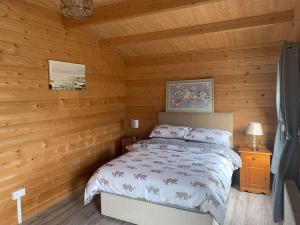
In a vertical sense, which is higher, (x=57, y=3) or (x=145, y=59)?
(x=57, y=3)

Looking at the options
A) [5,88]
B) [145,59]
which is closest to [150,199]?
[5,88]

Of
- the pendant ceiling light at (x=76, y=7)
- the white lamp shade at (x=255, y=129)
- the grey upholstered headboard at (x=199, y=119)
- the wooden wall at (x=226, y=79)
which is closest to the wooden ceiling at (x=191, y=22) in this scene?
the wooden wall at (x=226, y=79)

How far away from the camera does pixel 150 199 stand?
2.50 m

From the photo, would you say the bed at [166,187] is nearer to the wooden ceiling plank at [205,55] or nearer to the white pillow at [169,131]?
the white pillow at [169,131]

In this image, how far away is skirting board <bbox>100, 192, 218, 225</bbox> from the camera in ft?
7.75

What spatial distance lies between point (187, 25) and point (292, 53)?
4.92 ft

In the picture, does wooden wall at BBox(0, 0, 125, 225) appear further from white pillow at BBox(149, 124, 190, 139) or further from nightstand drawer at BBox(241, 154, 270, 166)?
nightstand drawer at BBox(241, 154, 270, 166)

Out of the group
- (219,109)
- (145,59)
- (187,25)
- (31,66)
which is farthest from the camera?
(145,59)

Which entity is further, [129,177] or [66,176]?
[66,176]

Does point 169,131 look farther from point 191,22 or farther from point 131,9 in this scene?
point 131,9

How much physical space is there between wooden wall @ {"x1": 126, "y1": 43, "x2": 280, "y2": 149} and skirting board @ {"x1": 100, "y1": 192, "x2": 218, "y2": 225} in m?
2.08

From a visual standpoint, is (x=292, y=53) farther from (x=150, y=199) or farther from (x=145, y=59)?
(x=145, y=59)

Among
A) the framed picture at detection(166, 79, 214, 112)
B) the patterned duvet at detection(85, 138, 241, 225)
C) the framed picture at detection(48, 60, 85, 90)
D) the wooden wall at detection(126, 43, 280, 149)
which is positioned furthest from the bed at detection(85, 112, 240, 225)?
the framed picture at detection(48, 60, 85, 90)

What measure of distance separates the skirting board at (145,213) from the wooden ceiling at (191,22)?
215 cm
